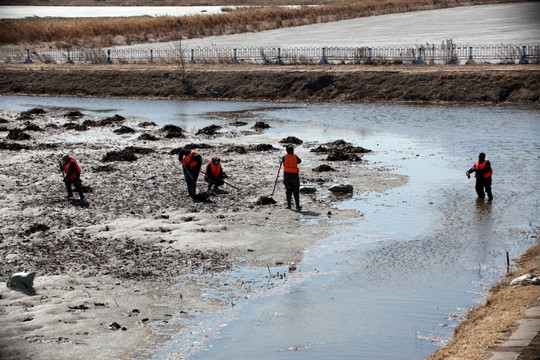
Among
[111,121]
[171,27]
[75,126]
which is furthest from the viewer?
[171,27]

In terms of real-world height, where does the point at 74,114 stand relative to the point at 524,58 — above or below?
below

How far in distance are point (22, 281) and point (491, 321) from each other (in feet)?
26.4

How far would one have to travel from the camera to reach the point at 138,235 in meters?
16.2

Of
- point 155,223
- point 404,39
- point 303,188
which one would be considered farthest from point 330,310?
point 404,39

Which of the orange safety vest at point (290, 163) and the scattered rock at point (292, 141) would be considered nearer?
the orange safety vest at point (290, 163)

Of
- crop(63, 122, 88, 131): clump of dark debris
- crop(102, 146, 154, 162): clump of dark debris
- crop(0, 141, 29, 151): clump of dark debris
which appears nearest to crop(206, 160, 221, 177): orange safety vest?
crop(102, 146, 154, 162): clump of dark debris

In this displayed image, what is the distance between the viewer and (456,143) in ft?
90.1

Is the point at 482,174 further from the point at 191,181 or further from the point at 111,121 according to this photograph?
the point at 111,121

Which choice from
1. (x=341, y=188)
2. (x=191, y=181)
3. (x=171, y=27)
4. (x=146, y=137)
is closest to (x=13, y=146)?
(x=146, y=137)

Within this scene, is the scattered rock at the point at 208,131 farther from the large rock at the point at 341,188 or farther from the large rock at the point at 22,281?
the large rock at the point at 22,281

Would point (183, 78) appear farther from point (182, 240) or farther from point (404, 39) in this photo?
point (182, 240)

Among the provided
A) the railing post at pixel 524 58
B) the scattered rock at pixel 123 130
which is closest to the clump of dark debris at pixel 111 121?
the scattered rock at pixel 123 130

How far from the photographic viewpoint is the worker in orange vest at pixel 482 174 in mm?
18578

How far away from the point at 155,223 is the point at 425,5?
248 feet
